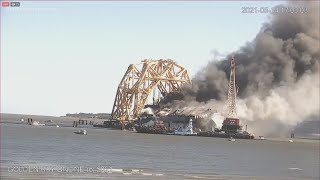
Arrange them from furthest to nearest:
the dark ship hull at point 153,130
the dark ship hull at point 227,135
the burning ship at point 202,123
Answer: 1. the dark ship hull at point 153,130
2. the burning ship at point 202,123
3. the dark ship hull at point 227,135

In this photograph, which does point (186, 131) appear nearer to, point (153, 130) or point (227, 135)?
point (153, 130)

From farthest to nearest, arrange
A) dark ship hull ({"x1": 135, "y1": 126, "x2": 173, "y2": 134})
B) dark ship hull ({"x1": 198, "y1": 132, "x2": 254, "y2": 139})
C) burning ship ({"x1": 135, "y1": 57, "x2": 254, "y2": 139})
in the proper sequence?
dark ship hull ({"x1": 135, "y1": 126, "x2": 173, "y2": 134}) < burning ship ({"x1": 135, "y1": 57, "x2": 254, "y2": 139}) < dark ship hull ({"x1": 198, "y1": 132, "x2": 254, "y2": 139})

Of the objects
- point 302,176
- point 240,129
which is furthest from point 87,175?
point 240,129

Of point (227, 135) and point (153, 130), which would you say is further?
point (153, 130)

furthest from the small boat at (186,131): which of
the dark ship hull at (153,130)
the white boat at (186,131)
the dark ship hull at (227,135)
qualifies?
the dark ship hull at (153,130)

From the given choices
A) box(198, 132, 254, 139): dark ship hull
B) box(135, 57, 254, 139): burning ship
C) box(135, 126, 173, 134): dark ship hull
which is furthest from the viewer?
box(135, 126, 173, 134): dark ship hull

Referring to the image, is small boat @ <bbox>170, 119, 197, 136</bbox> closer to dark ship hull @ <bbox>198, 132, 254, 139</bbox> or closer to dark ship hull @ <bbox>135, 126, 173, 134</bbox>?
dark ship hull @ <bbox>198, 132, 254, 139</bbox>

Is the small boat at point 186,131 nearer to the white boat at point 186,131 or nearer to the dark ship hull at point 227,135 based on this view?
the white boat at point 186,131

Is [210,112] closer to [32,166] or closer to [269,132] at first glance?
[269,132]

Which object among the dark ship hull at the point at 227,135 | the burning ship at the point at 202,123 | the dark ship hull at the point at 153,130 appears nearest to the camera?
the dark ship hull at the point at 227,135

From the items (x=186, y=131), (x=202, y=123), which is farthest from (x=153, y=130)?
(x=202, y=123)

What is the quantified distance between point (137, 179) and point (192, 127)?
14073 cm

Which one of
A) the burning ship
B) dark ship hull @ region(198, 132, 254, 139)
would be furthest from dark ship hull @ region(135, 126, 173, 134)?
dark ship hull @ region(198, 132, 254, 139)

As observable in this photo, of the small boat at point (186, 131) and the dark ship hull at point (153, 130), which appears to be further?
the dark ship hull at point (153, 130)
